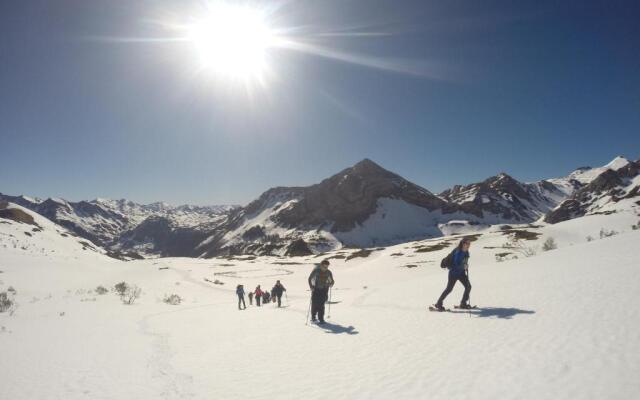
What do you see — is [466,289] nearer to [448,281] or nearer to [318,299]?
[448,281]

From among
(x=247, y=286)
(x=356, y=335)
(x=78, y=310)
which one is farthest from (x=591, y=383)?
(x=247, y=286)

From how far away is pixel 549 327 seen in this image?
778cm

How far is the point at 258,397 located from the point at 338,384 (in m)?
1.43

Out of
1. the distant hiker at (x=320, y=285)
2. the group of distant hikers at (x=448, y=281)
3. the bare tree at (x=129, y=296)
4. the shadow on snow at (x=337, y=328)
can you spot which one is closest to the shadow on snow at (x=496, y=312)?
the group of distant hikers at (x=448, y=281)

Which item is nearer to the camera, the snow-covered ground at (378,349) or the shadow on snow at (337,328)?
the snow-covered ground at (378,349)

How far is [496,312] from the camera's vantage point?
10203 millimetres

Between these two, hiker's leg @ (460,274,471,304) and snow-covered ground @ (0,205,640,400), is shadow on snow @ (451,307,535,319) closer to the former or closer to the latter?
snow-covered ground @ (0,205,640,400)

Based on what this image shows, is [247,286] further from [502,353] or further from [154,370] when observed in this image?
[502,353]

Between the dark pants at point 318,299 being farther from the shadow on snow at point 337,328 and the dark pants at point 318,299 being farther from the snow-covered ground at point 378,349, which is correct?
the snow-covered ground at point 378,349

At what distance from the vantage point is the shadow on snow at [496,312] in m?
9.55

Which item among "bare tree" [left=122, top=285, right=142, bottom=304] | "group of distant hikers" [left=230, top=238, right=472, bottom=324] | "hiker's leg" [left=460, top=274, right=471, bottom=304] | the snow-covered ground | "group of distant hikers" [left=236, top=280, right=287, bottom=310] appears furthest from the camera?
"group of distant hikers" [left=236, top=280, right=287, bottom=310]

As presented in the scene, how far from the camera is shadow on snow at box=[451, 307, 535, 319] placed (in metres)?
9.55

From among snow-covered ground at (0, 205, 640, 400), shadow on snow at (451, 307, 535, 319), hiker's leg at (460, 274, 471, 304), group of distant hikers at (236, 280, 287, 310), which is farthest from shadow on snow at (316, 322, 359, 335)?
group of distant hikers at (236, 280, 287, 310)

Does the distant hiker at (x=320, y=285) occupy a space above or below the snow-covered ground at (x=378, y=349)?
above
